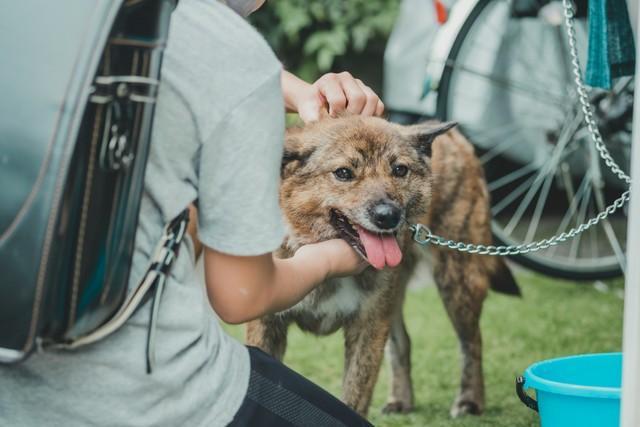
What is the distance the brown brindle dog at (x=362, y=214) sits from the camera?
2.62 metres

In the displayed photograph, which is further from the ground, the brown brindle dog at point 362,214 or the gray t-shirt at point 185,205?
the gray t-shirt at point 185,205

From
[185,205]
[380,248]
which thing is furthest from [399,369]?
[185,205]

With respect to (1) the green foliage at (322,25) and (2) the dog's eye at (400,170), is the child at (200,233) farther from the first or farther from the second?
(1) the green foliage at (322,25)

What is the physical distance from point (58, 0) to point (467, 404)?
94.2 inches

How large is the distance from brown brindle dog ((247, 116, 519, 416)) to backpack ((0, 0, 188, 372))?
3.30 ft

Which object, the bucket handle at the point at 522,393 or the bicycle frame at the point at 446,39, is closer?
the bucket handle at the point at 522,393

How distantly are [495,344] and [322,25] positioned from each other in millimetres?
3343

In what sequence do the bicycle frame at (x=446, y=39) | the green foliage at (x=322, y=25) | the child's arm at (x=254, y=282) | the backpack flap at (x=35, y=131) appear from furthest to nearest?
the green foliage at (x=322, y=25) < the bicycle frame at (x=446, y=39) < the child's arm at (x=254, y=282) < the backpack flap at (x=35, y=131)

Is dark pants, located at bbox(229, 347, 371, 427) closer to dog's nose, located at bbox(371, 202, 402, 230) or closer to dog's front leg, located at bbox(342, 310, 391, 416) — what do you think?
dog's nose, located at bbox(371, 202, 402, 230)

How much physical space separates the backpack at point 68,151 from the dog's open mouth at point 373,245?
942 mm

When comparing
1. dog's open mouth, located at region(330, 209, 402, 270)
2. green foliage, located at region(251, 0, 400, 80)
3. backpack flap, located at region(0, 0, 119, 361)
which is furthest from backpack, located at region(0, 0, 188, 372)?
green foliage, located at region(251, 0, 400, 80)

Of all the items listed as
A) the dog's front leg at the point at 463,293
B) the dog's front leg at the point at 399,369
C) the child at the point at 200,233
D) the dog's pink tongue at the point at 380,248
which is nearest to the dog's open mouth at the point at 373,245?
the dog's pink tongue at the point at 380,248

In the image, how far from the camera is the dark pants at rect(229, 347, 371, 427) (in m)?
1.63

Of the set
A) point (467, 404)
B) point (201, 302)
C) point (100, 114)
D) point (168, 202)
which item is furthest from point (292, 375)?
point (467, 404)
